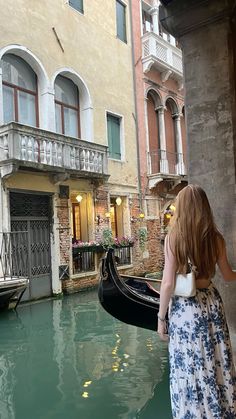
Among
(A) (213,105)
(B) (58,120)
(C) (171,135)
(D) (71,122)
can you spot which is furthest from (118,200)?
(A) (213,105)

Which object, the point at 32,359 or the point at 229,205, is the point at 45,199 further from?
the point at 229,205

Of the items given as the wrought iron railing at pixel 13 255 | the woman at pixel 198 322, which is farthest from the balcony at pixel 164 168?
the woman at pixel 198 322

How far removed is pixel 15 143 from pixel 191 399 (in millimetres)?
5921

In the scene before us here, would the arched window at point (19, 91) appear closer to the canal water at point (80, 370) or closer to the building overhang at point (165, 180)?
the canal water at point (80, 370)

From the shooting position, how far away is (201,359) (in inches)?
60.4

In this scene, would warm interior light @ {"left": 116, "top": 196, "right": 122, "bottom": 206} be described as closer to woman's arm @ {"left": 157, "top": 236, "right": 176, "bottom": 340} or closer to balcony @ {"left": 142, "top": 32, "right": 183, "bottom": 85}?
balcony @ {"left": 142, "top": 32, "right": 183, "bottom": 85}

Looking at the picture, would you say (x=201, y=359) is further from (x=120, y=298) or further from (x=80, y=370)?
(x=80, y=370)

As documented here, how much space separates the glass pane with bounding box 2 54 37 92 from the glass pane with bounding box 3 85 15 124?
0.19 m

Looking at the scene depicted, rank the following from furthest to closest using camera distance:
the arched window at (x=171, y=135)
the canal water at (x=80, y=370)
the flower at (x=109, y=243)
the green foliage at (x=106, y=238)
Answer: the arched window at (x=171, y=135) < the green foliage at (x=106, y=238) < the flower at (x=109, y=243) < the canal water at (x=80, y=370)

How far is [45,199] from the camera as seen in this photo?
8.13 meters

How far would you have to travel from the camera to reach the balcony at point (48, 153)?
22.6 feet

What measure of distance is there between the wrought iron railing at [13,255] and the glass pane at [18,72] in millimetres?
2820

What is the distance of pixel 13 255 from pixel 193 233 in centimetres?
618

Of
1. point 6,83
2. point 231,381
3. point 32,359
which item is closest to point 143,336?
point 32,359
